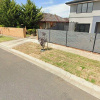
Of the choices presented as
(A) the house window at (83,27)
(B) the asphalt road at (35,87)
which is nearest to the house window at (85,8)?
(A) the house window at (83,27)

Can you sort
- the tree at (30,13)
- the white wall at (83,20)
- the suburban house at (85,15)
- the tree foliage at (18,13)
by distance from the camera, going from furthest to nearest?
the tree at (30,13) < the tree foliage at (18,13) < the white wall at (83,20) < the suburban house at (85,15)

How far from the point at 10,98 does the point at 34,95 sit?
743 millimetres

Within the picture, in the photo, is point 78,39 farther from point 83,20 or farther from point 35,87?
point 83,20

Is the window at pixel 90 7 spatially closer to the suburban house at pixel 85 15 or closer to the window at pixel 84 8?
the suburban house at pixel 85 15

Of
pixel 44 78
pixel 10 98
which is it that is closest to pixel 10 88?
pixel 10 98

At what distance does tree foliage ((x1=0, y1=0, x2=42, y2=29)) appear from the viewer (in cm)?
1485

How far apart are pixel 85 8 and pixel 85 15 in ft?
3.38

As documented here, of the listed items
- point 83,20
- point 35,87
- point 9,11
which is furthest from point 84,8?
point 35,87

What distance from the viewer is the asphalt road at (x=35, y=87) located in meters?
2.67

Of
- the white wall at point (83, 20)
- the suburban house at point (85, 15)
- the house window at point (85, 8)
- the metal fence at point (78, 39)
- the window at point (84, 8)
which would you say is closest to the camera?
the metal fence at point (78, 39)

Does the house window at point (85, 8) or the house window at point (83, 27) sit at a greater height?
the house window at point (85, 8)

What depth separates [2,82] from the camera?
10.8 ft

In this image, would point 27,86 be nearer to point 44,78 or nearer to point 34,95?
point 34,95

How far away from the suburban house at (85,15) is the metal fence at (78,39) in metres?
6.80
